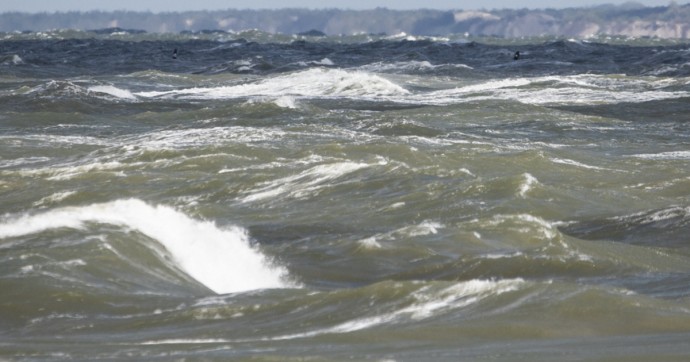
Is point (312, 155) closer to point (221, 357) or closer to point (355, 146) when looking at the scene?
point (355, 146)

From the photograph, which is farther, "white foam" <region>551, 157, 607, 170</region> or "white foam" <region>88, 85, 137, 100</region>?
"white foam" <region>88, 85, 137, 100</region>

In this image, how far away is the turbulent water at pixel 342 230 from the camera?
926cm

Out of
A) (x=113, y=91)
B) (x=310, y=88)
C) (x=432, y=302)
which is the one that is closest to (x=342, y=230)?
(x=432, y=302)

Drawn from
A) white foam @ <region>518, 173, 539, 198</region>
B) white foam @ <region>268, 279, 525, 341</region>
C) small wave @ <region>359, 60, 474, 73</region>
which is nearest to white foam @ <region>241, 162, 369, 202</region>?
white foam @ <region>518, 173, 539, 198</region>

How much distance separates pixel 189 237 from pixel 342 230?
1.66 metres

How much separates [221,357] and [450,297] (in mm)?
2485

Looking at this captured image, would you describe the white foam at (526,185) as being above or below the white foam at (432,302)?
below

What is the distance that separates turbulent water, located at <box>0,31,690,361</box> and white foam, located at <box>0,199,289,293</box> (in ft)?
0.13

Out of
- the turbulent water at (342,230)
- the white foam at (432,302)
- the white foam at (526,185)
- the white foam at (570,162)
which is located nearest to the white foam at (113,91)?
the turbulent water at (342,230)

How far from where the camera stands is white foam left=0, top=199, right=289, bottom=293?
12.9 metres

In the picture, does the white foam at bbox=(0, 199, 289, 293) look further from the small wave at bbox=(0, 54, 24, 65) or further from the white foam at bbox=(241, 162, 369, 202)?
the small wave at bbox=(0, 54, 24, 65)

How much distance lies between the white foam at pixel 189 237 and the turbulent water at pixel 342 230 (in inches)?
1.6

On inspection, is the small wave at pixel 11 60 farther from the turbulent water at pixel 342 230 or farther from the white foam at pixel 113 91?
the turbulent water at pixel 342 230

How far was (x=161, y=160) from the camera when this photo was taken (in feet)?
73.3
